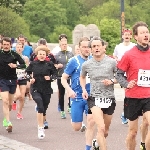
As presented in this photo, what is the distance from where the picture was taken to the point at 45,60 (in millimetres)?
12234

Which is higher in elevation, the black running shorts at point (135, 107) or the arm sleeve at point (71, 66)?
the arm sleeve at point (71, 66)

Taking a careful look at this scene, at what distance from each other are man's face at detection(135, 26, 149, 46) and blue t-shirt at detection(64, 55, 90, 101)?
74.8 inches

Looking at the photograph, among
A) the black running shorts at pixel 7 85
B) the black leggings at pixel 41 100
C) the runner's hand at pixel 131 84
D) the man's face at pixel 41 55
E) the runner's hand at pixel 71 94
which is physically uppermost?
the man's face at pixel 41 55

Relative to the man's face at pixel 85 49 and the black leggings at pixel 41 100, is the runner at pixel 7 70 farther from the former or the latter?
the man's face at pixel 85 49

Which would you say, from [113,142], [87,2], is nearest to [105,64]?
[113,142]

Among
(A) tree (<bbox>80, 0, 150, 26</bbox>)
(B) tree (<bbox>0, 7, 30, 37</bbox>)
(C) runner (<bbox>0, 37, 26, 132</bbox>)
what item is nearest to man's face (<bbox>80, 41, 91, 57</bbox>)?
(C) runner (<bbox>0, 37, 26, 132</bbox>)

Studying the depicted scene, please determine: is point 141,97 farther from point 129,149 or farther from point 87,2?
point 87,2

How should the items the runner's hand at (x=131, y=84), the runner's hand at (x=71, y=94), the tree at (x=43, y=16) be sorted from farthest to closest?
the tree at (x=43, y=16)
the runner's hand at (x=71, y=94)
the runner's hand at (x=131, y=84)

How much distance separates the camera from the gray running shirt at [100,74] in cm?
895

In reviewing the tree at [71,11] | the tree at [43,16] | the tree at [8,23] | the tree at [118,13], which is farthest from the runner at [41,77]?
the tree at [71,11]

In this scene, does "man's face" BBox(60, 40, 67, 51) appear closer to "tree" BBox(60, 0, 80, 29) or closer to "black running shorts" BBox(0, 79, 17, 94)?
"black running shorts" BBox(0, 79, 17, 94)

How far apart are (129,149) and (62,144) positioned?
8.01 feet

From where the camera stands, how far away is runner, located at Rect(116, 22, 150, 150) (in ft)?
27.3

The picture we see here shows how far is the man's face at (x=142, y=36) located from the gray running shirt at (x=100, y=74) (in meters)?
0.76
